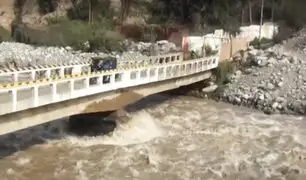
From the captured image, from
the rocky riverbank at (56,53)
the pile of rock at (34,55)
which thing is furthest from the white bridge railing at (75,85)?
the rocky riverbank at (56,53)

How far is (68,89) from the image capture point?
701 inches

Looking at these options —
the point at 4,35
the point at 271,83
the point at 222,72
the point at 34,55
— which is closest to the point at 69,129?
the point at 222,72

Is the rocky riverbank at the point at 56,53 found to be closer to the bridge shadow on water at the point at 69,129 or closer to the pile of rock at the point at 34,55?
the pile of rock at the point at 34,55

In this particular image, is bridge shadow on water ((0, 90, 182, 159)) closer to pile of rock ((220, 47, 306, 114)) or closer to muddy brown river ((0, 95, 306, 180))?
muddy brown river ((0, 95, 306, 180))

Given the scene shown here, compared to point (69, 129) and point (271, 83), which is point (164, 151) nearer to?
point (69, 129)

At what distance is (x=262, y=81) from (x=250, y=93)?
1.90 m

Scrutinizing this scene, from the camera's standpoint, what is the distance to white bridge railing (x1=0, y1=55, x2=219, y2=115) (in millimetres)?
15336

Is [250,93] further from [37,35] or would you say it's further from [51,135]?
[37,35]

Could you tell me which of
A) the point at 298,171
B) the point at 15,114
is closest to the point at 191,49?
the point at 298,171

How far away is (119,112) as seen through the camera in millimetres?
22047

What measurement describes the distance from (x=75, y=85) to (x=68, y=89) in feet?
1.91

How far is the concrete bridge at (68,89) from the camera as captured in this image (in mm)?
15672

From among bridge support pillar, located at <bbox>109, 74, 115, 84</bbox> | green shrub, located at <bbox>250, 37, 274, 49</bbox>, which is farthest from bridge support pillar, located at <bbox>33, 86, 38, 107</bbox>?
green shrub, located at <bbox>250, 37, 274, 49</bbox>

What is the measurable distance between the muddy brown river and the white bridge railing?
7.83 feet
